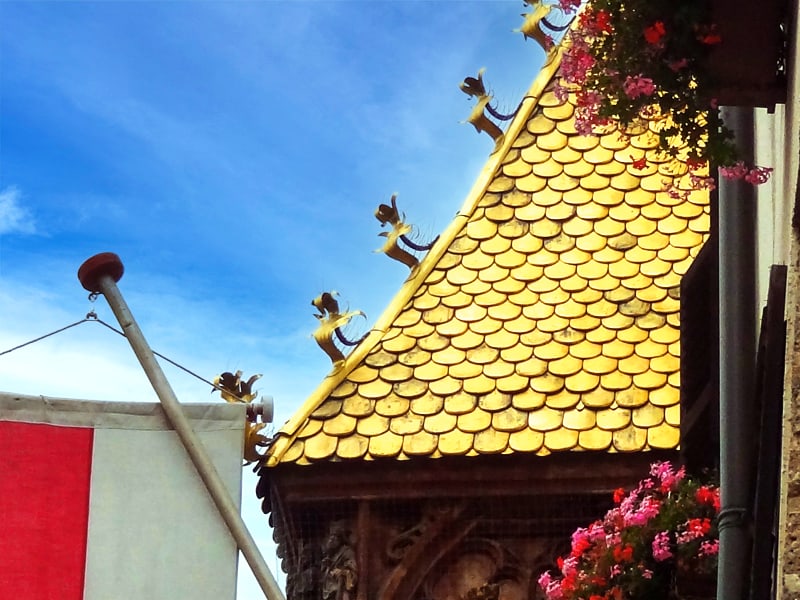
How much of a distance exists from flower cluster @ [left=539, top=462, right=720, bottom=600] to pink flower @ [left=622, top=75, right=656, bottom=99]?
2.95m

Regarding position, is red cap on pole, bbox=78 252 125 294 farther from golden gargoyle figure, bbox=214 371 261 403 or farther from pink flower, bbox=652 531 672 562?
pink flower, bbox=652 531 672 562

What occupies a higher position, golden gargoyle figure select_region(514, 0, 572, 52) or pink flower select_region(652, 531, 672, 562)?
golden gargoyle figure select_region(514, 0, 572, 52)

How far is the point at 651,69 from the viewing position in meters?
4.94

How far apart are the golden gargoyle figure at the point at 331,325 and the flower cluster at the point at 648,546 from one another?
255cm

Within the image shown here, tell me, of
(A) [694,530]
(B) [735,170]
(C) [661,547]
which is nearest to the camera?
(B) [735,170]

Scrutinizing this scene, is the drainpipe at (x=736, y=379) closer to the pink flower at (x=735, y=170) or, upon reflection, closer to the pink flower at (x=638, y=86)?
the pink flower at (x=735, y=170)

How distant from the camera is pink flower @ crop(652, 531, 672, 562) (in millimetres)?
7535

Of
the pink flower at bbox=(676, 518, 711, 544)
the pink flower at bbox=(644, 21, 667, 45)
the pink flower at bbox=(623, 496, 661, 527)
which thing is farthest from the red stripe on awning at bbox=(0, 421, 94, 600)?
the pink flower at bbox=(644, 21, 667, 45)

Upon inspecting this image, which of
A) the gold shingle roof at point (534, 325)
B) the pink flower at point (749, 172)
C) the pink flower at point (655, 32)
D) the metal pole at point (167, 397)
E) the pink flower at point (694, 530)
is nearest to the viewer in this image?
the pink flower at point (655, 32)

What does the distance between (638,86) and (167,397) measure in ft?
14.8

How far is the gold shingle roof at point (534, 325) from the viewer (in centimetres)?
959

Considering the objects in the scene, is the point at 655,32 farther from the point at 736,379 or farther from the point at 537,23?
the point at 537,23

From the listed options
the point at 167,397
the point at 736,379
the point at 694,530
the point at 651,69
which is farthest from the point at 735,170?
the point at 167,397

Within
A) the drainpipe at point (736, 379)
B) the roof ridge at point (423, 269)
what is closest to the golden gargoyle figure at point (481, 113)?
the roof ridge at point (423, 269)
